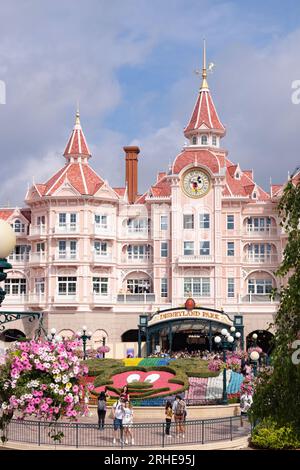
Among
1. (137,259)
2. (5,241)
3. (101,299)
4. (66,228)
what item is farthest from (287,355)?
(137,259)

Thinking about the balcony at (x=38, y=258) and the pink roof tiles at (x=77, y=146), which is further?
the pink roof tiles at (x=77, y=146)

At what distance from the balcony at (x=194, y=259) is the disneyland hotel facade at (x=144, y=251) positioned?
0.08m

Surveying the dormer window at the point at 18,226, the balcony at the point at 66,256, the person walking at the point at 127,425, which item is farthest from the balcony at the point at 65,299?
the person walking at the point at 127,425

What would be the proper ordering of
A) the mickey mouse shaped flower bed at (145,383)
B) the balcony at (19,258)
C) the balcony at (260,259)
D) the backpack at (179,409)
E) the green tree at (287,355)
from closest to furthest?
1. the green tree at (287,355)
2. the backpack at (179,409)
3. the mickey mouse shaped flower bed at (145,383)
4. the balcony at (260,259)
5. the balcony at (19,258)

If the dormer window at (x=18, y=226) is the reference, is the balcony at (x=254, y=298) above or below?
below

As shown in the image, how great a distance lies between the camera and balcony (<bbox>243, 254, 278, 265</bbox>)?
60.3 metres

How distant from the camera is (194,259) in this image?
5872 centimetres

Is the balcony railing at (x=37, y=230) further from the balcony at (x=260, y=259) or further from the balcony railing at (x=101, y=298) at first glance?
the balcony at (x=260, y=259)

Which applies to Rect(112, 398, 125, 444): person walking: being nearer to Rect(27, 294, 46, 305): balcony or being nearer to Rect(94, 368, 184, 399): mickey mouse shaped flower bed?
Rect(94, 368, 184, 399): mickey mouse shaped flower bed

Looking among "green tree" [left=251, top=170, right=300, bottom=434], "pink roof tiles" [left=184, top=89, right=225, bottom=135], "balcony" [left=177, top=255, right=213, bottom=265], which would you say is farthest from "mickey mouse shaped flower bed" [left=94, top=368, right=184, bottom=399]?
"pink roof tiles" [left=184, top=89, right=225, bottom=135]

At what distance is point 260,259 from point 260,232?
2.30 meters

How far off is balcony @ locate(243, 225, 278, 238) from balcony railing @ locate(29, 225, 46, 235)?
1703 cm

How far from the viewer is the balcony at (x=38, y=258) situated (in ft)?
196

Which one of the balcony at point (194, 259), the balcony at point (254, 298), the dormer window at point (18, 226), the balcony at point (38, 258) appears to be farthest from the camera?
the dormer window at point (18, 226)
